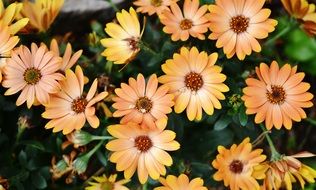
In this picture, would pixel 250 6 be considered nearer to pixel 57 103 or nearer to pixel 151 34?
pixel 151 34

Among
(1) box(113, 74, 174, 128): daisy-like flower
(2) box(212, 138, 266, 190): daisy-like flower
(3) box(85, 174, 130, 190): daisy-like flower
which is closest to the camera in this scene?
(1) box(113, 74, 174, 128): daisy-like flower

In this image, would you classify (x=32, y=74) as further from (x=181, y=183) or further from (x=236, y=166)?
(x=236, y=166)

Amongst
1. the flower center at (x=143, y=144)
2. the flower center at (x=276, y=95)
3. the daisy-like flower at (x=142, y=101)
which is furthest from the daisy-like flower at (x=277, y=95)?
the flower center at (x=143, y=144)

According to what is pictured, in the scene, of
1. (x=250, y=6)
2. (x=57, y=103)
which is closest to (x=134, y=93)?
(x=57, y=103)

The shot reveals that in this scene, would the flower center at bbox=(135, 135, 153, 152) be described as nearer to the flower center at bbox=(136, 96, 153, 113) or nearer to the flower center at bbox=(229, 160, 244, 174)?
the flower center at bbox=(136, 96, 153, 113)

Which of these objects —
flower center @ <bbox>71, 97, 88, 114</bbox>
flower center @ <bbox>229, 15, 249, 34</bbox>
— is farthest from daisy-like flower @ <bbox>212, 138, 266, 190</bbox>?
flower center @ <bbox>71, 97, 88, 114</bbox>

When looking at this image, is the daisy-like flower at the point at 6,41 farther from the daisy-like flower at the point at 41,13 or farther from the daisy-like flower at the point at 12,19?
the daisy-like flower at the point at 41,13
